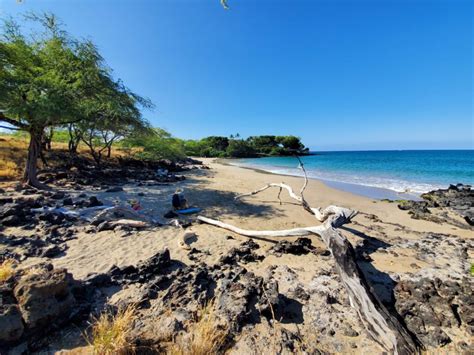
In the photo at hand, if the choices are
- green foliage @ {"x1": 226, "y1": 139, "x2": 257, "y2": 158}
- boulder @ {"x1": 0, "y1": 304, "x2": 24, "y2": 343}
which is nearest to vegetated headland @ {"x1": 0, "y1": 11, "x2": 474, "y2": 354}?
boulder @ {"x1": 0, "y1": 304, "x2": 24, "y2": 343}

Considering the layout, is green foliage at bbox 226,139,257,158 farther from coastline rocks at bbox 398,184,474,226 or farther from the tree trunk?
the tree trunk

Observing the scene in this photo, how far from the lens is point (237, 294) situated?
3.07 metres

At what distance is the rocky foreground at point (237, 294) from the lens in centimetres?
234

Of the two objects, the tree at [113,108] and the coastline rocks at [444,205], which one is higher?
the tree at [113,108]

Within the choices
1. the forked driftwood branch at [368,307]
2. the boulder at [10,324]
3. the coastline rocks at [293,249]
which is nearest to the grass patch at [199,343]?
the boulder at [10,324]

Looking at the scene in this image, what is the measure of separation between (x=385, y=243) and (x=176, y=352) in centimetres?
560

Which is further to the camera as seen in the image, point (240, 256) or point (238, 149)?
point (238, 149)

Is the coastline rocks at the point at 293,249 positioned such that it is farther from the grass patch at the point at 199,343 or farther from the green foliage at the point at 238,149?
the green foliage at the point at 238,149

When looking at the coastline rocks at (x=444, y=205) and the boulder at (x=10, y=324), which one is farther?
the coastline rocks at (x=444, y=205)

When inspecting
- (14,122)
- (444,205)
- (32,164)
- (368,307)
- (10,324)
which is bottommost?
(444,205)

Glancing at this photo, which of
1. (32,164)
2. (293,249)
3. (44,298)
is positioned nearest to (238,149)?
(32,164)

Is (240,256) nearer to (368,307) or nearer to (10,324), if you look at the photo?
(368,307)

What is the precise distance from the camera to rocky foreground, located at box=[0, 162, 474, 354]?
234 cm

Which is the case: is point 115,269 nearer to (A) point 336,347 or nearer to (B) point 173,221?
(B) point 173,221
